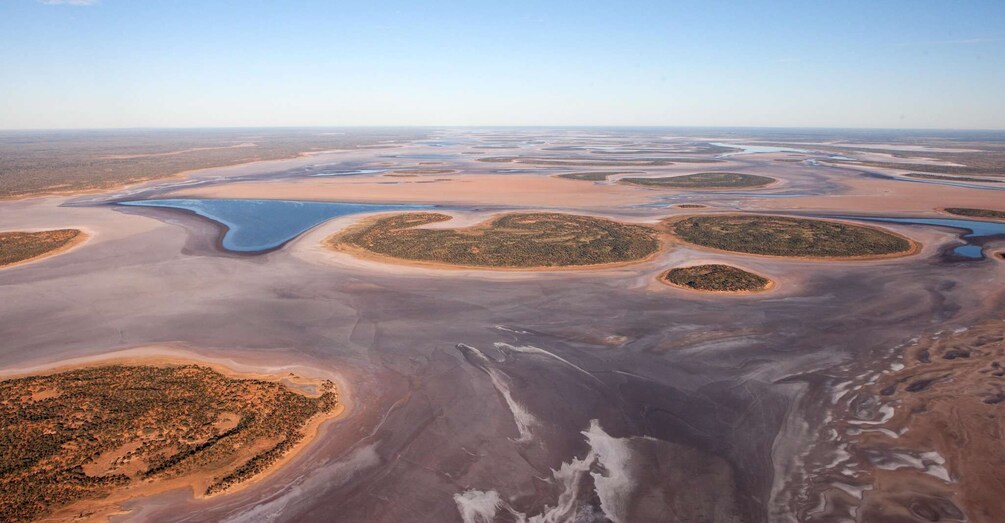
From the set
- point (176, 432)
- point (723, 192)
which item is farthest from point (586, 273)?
point (723, 192)

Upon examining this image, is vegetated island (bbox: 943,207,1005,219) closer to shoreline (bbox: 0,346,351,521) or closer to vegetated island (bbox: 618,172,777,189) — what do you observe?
vegetated island (bbox: 618,172,777,189)

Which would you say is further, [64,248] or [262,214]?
[262,214]

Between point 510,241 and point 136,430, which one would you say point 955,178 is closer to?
point 510,241

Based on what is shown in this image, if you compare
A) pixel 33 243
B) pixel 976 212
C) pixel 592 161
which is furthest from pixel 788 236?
pixel 592 161

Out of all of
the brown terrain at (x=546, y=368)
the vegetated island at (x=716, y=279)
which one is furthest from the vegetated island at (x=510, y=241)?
the vegetated island at (x=716, y=279)

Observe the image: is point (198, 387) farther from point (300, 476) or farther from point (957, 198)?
point (957, 198)
